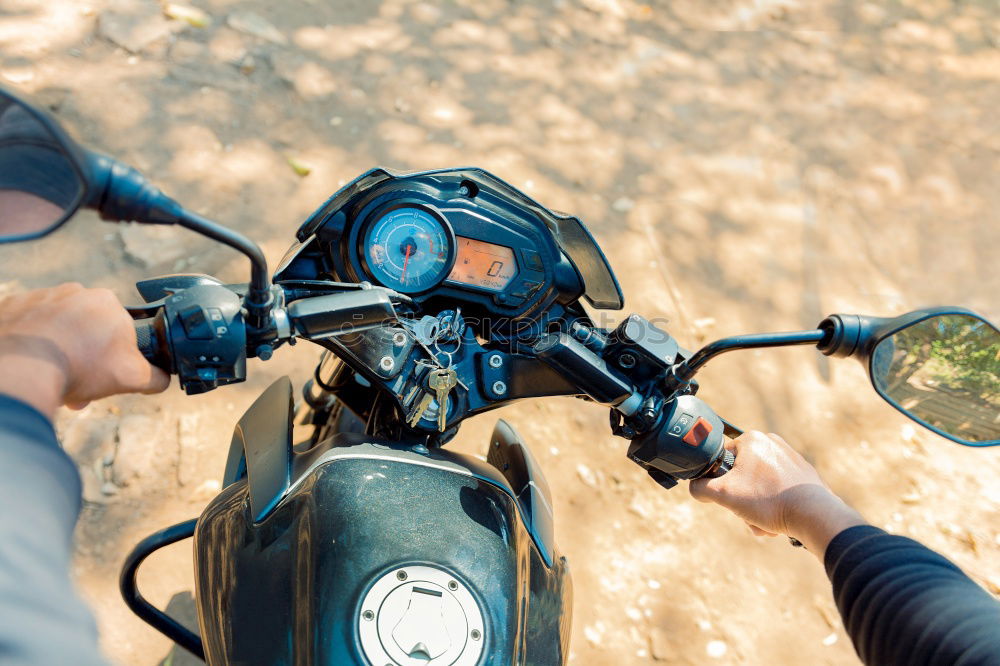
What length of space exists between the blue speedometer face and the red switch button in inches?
23.8

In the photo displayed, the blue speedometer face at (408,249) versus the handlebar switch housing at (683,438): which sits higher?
the blue speedometer face at (408,249)

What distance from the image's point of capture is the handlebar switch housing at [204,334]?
1207 millimetres

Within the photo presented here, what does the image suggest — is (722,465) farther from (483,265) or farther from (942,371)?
(483,265)

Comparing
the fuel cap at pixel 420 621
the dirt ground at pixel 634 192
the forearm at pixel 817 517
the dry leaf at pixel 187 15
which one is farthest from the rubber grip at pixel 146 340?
the dry leaf at pixel 187 15

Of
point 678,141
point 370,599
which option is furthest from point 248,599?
point 678,141

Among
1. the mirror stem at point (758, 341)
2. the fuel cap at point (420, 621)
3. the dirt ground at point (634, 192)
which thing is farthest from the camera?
the dirt ground at point (634, 192)

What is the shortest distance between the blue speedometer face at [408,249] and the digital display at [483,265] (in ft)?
0.14

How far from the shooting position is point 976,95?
5273mm

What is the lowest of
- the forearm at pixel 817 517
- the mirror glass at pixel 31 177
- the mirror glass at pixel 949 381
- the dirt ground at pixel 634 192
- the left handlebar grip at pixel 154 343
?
the dirt ground at pixel 634 192

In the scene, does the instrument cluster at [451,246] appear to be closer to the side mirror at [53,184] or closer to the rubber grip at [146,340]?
the rubber grip at [146,340]

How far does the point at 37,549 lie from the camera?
835mm

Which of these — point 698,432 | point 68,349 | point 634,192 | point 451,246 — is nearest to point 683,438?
point 698,432

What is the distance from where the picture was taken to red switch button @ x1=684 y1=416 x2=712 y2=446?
1.50 metres

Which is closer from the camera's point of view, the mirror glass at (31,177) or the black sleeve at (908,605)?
the mirror glass at (31,177)
